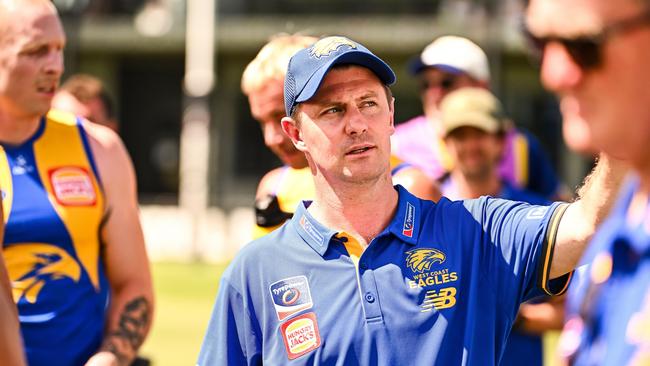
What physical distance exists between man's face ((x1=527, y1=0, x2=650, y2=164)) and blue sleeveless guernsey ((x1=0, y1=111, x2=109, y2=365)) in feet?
9.69

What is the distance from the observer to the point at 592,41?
1889 millimetres

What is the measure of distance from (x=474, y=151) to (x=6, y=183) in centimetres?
231

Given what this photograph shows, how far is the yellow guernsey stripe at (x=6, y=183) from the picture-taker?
177 inches

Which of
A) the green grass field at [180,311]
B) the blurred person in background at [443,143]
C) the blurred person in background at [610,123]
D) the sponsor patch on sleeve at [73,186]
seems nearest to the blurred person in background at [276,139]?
the sponsor patch on sleeve at [73,186]

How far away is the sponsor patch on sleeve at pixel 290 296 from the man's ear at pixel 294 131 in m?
0.48

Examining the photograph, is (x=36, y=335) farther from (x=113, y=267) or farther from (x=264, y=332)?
(x=264, y=332)

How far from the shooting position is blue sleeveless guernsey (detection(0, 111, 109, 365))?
4.50 m

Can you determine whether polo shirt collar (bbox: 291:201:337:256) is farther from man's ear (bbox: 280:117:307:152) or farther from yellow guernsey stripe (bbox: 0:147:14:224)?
yellow guernsey stripe (bbox: 0:147:14:224)

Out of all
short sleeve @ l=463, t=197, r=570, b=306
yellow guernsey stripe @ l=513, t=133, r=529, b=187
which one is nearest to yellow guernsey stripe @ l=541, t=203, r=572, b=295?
short sleeve @ l=463, t=197, r=570, b=306

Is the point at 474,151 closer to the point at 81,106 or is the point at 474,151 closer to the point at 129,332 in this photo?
the point at 129,332

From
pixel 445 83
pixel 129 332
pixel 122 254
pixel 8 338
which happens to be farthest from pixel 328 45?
pixel 445 83

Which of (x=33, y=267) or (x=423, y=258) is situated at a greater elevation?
(x=423, y=258)

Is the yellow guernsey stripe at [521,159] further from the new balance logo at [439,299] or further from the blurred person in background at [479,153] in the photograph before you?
the new balance logo at [439,299]

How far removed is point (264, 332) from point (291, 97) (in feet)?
2.45
